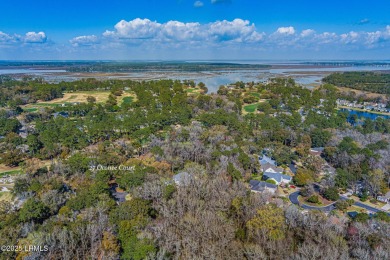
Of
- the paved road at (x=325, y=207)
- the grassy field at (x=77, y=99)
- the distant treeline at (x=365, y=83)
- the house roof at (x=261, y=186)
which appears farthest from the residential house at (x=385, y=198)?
the distant treeline at (x=365, y=83)

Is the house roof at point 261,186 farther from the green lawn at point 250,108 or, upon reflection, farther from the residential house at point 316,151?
the green lawn at point 250,108

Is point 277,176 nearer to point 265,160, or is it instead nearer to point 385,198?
point 265,160

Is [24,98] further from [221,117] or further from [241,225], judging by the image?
[241,225]

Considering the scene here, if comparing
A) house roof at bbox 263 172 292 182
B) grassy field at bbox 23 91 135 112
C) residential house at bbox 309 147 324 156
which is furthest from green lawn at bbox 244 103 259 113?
house roof at bbox 263 172 292 182

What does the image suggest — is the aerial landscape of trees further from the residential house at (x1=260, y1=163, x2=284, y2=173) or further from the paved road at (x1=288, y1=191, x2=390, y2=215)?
the residential house at (x1=260, y1=163, x2=284, y2=173)

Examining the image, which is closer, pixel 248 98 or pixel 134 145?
pixel 134 145

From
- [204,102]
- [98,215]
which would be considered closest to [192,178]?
[98,215]

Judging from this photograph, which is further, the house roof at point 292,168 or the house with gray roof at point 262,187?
the house roof at point 292,168

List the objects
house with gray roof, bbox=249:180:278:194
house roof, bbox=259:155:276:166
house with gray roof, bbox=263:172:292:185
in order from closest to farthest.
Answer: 1. house with gray roof, bbox=249:180:278:194
2. house with gray roof, bbox=263:172:292:185
3. house roof, bbox=259:155:276:166
